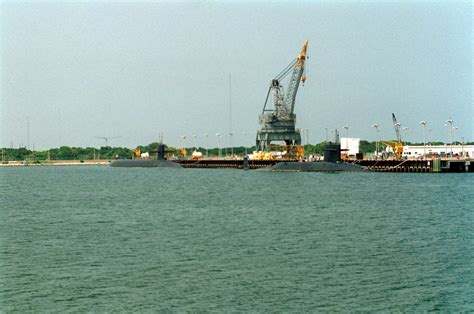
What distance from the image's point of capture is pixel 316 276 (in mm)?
32094

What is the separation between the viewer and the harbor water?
92.7 feet

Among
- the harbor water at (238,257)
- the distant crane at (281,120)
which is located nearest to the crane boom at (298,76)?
the distant crane at (281,120)

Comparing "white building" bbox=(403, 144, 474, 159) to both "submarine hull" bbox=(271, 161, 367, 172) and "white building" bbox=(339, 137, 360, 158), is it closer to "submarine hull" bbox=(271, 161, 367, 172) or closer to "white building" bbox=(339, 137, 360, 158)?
"white building" bbox=(339, 137, 360, 158)

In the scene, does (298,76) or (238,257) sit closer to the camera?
(238,257)

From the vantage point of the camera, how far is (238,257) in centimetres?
3669

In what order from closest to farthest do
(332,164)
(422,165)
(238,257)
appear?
(238,257) < (422,165) < (332,164)

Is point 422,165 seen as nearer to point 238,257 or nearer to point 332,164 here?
point 332,164

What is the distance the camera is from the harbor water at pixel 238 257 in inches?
1113

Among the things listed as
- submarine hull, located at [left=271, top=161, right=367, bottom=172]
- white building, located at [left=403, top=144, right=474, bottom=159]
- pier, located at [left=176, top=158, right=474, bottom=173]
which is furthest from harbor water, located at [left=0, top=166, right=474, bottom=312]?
white building, located at [left=403, top=144, right=474, bottom=159]

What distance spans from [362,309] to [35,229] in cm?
2813

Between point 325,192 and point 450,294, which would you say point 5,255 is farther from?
point 325,192

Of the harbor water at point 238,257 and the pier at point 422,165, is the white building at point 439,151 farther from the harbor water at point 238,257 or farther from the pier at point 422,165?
the harbor water at point 238,257

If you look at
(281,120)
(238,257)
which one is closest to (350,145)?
(281,120)

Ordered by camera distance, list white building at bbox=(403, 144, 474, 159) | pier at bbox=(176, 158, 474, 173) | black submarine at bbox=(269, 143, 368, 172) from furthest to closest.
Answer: white building at bbox=(403, 144, 474, 159), black submarine at bbox=(269, 143, 368, 172), pier at bbox=(176, 158, 474, 173)
